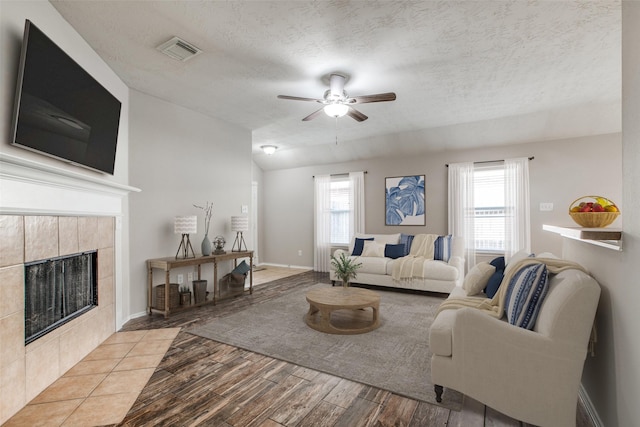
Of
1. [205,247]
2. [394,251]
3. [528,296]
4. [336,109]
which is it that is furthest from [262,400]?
[394,251]

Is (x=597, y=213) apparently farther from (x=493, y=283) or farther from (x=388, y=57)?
(x=388, y=57)

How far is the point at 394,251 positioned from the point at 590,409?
374 cm

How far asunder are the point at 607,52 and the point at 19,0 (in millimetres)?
4811

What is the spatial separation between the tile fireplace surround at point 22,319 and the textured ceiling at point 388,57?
1.69m

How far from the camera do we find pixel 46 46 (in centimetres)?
212

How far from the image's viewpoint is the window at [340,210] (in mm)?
6980

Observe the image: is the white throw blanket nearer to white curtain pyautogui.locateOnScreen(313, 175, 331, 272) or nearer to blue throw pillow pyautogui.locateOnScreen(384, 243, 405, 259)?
blue throw pillow pyautogui.locateOnScreen(384, 243, 405, 259)

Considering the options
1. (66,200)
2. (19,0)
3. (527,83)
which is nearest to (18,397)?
(66,200)

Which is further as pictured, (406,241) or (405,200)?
(405,200)

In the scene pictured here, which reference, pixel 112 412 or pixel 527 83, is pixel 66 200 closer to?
pixel 112 412

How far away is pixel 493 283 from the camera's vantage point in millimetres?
2900

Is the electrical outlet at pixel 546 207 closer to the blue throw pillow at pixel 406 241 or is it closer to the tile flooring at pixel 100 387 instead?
the blue throw pillow at pixel 406 241

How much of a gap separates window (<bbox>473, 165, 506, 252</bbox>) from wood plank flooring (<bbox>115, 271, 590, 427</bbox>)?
Answer: 13.4 feet

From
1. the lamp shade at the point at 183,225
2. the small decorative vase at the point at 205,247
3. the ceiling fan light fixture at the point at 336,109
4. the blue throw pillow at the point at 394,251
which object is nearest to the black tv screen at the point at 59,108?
the lamp shade at the point at 183,225
